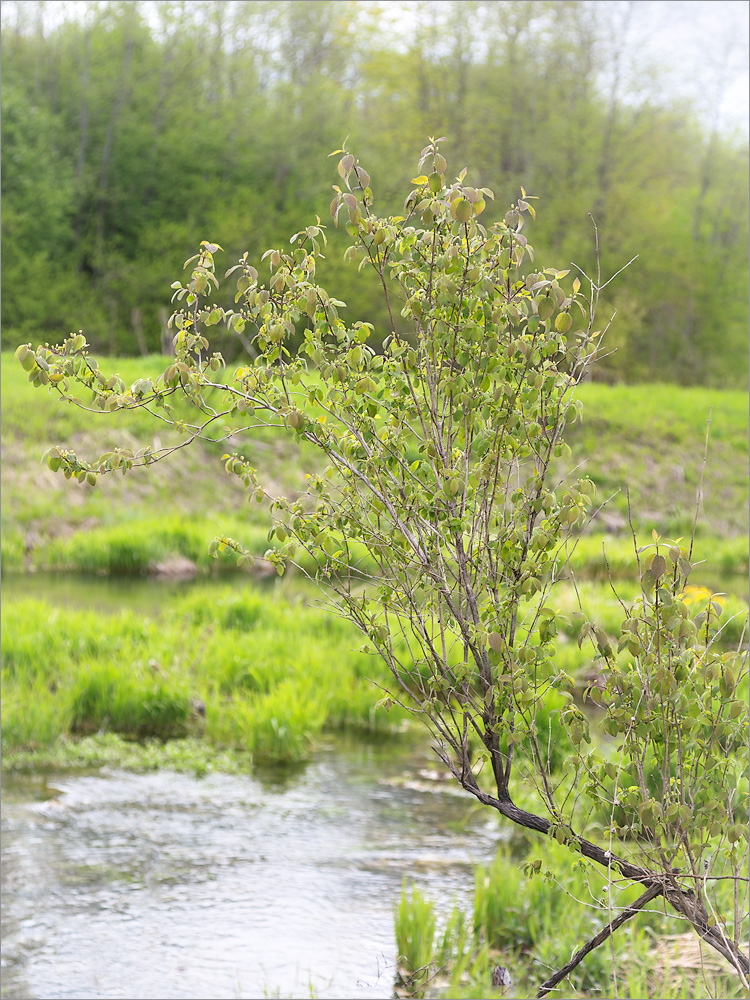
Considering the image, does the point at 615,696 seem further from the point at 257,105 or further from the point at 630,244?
the point at 257,105

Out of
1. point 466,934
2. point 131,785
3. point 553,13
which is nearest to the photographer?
point 466,934

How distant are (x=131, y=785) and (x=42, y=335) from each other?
13.2 m

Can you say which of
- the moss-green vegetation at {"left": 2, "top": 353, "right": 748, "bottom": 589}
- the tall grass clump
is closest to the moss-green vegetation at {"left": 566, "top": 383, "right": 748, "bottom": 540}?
the moss-green vegetation at {"left": 2, "top": 353, "right": 748, "bottom": 589}

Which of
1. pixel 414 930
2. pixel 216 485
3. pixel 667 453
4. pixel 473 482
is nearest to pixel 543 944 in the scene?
pixel 414 930

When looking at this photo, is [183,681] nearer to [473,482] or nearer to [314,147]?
[473,482]

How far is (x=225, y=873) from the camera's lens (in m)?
4.14

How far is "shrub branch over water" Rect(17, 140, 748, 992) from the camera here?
6.48 ft

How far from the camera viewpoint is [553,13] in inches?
697

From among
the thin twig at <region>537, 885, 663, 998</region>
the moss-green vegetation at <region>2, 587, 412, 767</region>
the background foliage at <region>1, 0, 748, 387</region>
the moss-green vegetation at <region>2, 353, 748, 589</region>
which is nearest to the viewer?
the thin twig at <region>537, 885, 663, 998</region>

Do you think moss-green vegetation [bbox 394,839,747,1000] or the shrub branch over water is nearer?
the shrub branch over water

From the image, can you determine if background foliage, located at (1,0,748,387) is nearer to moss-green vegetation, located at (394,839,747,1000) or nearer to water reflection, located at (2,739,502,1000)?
water reflection, located at (2,739,502,1000)

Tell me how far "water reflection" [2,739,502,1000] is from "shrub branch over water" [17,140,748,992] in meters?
1.67

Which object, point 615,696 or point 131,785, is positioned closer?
point 615,696

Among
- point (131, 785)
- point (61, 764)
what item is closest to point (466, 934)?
point (131, 785)
